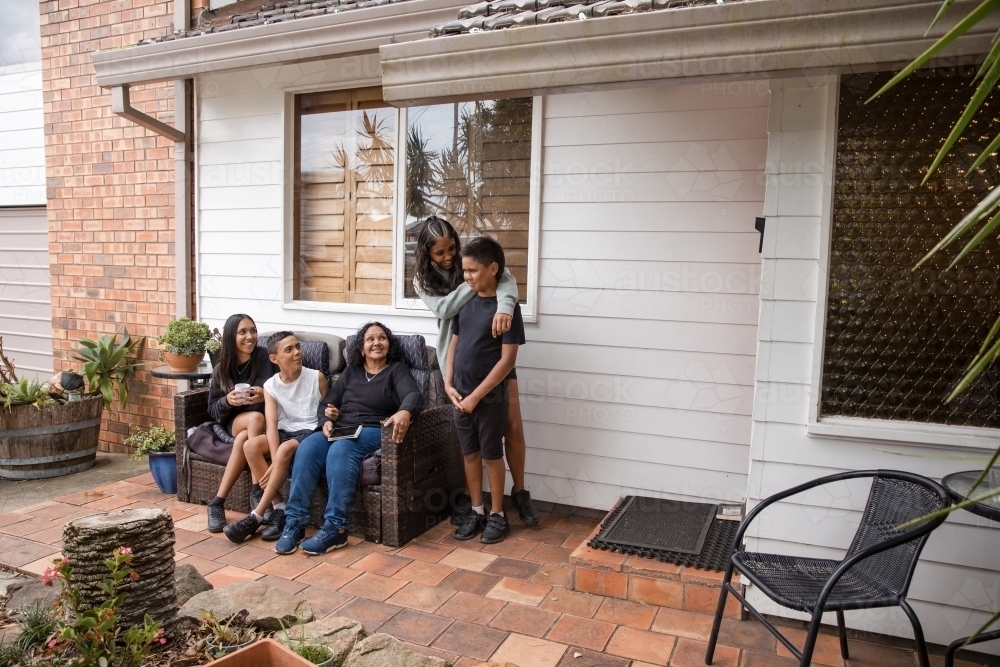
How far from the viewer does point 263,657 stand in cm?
194

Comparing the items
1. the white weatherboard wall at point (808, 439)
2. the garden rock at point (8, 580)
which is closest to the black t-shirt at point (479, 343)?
the white weatherboard wall at point (808, 439)

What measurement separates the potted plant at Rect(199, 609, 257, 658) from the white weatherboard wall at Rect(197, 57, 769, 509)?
205cm

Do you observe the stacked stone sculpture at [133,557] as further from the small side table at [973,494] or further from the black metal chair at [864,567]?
the small side table at [973,494]

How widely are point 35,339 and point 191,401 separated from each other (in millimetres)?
3321

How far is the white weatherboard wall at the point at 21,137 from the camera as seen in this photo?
6281 mm

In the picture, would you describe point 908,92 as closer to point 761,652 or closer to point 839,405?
point 839,405

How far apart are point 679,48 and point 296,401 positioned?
2662mm

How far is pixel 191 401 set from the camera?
13.9 ft

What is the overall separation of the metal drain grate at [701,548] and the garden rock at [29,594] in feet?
7.16

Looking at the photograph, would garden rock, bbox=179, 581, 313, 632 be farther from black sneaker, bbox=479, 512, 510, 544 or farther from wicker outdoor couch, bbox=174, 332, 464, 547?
black sneaker, bbox=479, 512, 510, 544

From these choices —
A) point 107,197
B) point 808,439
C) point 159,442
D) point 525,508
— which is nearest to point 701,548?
point 808,439

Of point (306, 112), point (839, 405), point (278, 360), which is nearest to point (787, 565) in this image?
point (839, 405)

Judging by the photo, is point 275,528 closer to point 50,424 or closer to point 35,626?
point 35,626

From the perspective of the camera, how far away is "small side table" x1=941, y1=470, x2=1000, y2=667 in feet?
6.64
